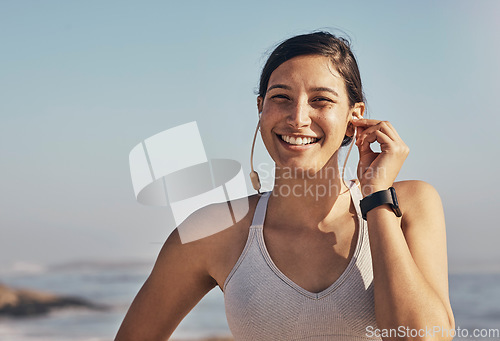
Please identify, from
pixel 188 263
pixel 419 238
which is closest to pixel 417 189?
pixel 419 238

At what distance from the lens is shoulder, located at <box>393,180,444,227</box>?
7.95 ft

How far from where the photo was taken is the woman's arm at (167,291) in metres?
2.75

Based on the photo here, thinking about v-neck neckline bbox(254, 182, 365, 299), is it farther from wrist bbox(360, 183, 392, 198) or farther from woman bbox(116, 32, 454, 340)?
wrist bbox(360, 183, 392, 198)

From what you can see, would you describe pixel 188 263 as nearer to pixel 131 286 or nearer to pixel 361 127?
pixel 361 127

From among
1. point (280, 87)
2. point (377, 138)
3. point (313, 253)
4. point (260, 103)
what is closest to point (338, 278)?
point (313, 253)

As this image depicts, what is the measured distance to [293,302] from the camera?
2377mm

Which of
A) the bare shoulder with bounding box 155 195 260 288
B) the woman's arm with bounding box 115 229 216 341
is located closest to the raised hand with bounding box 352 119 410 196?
the bare shoulder with bounding box 155 195 260 288

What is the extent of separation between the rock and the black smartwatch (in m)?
11.7

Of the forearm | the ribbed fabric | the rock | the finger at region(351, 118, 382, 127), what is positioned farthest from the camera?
the rock

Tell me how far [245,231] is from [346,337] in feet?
2.40

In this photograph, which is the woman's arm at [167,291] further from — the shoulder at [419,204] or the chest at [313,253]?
the shoulder at [419,204]

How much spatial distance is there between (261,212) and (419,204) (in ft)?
2.62

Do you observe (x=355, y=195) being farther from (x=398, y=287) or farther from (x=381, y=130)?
(x=398, y=287)

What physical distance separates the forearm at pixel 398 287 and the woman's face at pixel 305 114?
47 centimetres
